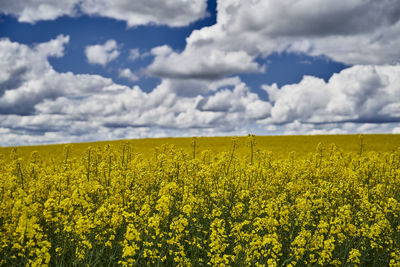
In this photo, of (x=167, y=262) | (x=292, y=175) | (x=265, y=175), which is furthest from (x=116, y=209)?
(x=292, y=175)

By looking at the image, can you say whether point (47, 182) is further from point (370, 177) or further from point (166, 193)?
point (370, 177)

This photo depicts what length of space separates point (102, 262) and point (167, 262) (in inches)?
52.2

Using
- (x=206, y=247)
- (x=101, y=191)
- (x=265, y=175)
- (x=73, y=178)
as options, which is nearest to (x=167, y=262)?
(x=206, y=247)

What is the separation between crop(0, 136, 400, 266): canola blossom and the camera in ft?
16.1

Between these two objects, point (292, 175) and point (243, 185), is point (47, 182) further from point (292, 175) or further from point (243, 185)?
point (292, 175)

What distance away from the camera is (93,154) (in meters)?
11.4

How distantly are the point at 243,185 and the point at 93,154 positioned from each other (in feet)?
20.5

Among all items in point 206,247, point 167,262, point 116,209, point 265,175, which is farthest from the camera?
point 265,175

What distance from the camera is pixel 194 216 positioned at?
684 centimetres

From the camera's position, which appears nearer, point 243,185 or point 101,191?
point 101,191

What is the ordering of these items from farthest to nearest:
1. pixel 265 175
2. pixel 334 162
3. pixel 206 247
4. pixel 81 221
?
pixel 334 162
pixel 265 175
pixel 206 247
pixel 81 221

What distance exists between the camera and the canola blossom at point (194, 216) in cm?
491

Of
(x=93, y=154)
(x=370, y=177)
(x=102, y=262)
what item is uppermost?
(x=93, y=154)

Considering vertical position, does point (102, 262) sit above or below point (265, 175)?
below
